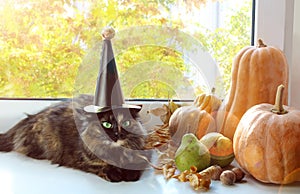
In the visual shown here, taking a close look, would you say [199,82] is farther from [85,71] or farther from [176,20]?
[85,71]

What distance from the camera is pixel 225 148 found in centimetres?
86

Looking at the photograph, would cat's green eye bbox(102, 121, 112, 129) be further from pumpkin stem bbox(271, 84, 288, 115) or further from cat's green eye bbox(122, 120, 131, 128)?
pumpkin stem bbox(271, 84, 288, 115)

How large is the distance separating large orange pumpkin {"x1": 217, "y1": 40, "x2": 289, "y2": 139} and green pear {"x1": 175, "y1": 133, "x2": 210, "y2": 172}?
134 millimetres

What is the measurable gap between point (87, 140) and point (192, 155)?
238mm

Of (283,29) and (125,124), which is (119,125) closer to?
(125,124)

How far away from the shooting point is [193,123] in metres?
0.94

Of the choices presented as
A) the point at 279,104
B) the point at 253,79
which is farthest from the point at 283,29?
the point at 279,104

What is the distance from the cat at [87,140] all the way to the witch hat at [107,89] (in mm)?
16

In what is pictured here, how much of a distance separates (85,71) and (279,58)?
499 mm

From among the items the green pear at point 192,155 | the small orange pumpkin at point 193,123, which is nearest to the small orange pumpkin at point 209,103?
the small orange pumpkin at point 193,123

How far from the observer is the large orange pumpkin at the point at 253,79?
2.94 feet

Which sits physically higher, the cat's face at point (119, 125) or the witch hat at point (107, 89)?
the witch hat at point (107, 89)

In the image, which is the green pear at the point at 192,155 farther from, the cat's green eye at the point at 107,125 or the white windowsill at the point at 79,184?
the cat's green eye at the point at 107,125

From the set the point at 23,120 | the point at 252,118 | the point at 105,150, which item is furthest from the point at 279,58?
the point at 23,120
